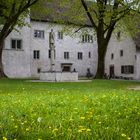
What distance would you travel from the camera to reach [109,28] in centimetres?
4119

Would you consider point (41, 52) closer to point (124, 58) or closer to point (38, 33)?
point (38, 33)

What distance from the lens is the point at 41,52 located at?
6256 cm

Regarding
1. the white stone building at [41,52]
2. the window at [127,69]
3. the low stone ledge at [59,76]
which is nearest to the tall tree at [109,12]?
the low stone ledge at [59,76]

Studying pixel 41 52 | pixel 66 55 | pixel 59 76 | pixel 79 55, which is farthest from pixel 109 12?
pixel 79 55

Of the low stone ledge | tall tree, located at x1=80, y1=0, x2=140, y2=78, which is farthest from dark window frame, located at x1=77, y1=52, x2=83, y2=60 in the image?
the low stone ledge

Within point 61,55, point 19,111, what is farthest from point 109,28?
point 19,111

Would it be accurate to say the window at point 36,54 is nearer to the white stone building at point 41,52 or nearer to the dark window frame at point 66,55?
the white stone building at point 41,52

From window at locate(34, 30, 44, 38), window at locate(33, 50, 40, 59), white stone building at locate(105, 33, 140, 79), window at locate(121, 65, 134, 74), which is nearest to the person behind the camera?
white stone building at locate(105, 33, 140, 79)

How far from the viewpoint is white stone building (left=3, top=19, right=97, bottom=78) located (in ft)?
183

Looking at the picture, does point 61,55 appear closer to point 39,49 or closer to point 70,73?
point 39,49

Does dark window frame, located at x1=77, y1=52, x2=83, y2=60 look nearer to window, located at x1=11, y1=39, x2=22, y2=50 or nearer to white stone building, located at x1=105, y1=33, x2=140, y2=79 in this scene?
A: white stone building, located at x1=105, y1=33, x2=140, y2=79

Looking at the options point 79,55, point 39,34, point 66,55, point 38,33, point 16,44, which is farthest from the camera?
point 79,55

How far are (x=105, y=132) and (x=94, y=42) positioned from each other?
64.0m

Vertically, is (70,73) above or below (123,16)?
below
